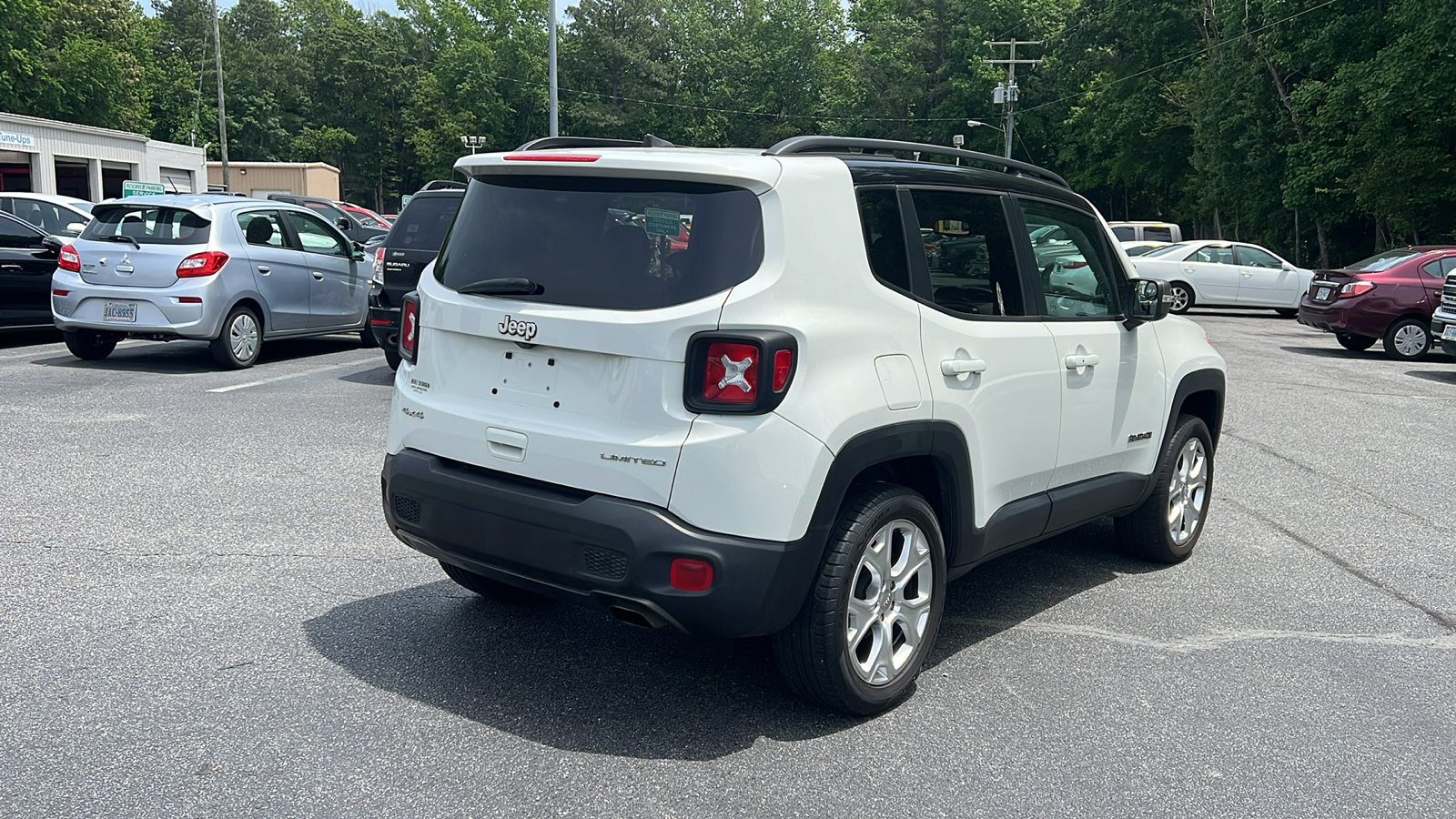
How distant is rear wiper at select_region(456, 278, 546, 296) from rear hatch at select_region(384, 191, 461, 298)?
6.92 meters

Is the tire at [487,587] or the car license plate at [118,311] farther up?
the car license plate at [118,311]

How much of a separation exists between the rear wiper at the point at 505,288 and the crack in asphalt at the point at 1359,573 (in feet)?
13.1

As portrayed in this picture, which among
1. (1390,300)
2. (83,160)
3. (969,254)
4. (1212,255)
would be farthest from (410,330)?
(83,160)

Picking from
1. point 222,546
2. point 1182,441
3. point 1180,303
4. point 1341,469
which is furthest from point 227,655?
point 1180,303

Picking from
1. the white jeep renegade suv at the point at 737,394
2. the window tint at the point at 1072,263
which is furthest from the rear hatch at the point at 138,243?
the window tint at the point at 1072,263

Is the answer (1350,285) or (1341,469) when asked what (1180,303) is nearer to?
(1350,285)

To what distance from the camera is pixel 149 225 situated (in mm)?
11766

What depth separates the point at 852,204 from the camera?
4004 millimetres

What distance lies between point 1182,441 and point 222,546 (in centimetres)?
451

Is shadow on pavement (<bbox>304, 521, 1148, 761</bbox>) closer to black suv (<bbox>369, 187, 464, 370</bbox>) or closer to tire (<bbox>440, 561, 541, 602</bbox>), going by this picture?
tire (<bbox>440, 561, 541, 602</bbox>)

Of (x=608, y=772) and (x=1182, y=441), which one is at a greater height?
(x=1182, y=441)

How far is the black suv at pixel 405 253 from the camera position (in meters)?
11.0

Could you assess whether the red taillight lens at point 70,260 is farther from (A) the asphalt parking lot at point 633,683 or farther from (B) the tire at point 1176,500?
(B) the tire at point 1176,500

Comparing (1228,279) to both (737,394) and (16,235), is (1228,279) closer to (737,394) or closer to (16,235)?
(16,235)
